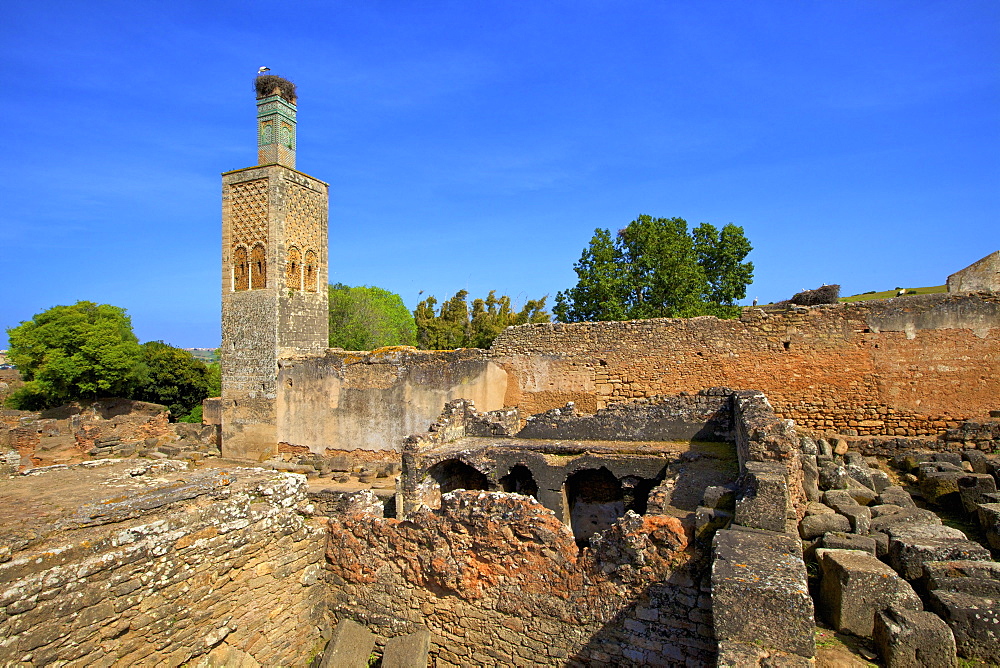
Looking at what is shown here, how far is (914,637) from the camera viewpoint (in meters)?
3.76

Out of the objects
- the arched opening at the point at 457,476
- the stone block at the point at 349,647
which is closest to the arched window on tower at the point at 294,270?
the arched opening at the point at 457,476

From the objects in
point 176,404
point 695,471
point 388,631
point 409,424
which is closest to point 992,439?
point 695,471

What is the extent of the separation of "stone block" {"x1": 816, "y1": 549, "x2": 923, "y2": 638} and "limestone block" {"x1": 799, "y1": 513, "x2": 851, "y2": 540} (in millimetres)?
1381

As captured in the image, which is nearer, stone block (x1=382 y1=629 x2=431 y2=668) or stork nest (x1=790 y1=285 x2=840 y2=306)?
stone block (x1=382 y1=629 x2=431 y2=668)

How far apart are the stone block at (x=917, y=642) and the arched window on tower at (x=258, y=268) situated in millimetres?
16004

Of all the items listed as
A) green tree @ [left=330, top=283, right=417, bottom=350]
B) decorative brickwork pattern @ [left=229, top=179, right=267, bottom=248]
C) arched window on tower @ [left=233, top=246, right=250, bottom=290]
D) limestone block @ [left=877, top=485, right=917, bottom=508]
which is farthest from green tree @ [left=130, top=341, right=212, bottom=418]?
limestone block @ [left=877, top=485, right=917, bottom=508]

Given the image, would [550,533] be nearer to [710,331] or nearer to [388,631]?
[388,631]

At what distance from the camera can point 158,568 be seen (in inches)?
183

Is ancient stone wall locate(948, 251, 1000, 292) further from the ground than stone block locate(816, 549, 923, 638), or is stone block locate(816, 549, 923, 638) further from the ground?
ancient stone wall locate(948, 251, 1000, 292)

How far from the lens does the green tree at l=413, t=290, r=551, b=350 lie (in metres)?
28.3

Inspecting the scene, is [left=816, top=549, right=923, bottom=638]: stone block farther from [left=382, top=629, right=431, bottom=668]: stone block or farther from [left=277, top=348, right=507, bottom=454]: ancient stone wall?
[left=277, top=348, right=507, bottom=454]: ancient stone wall

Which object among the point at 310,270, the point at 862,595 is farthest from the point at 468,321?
the point at 862,595

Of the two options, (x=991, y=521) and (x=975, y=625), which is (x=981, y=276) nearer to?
(x=991, y=521)

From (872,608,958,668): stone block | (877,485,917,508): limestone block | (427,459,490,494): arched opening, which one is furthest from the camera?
(427,459,490,494): arched opening
